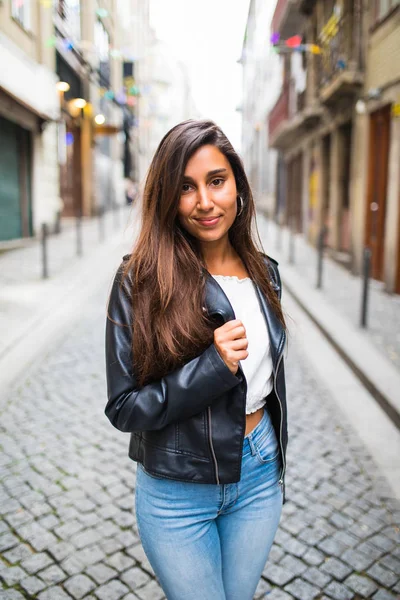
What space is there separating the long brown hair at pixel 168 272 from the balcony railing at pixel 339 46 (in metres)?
11.5

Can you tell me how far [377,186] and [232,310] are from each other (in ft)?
34.8

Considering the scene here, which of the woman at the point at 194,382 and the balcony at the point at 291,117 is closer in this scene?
the woman at the point at 194,382

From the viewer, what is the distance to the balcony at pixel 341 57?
463 inches

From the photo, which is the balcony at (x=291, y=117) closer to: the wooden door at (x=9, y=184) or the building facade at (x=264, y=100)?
the building facade at (x=264, y=100)

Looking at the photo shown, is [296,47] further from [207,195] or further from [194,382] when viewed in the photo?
[194,382]

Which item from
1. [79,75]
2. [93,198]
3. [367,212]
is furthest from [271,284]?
[93,198]

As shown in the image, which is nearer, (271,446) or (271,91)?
(271,446)

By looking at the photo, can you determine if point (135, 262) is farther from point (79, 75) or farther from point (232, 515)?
point (79, 75)

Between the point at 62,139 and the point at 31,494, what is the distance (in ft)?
57.0

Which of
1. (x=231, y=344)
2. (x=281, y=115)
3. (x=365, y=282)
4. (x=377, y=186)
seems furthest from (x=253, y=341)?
(x=281, y=115)

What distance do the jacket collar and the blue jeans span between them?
9.4 inches

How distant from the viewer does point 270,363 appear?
66.7 inches

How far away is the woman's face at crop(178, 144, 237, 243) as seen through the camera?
158cm

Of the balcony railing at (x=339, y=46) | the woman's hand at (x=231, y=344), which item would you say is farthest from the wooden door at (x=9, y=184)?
the woman's hand at (x=231, y=344)
